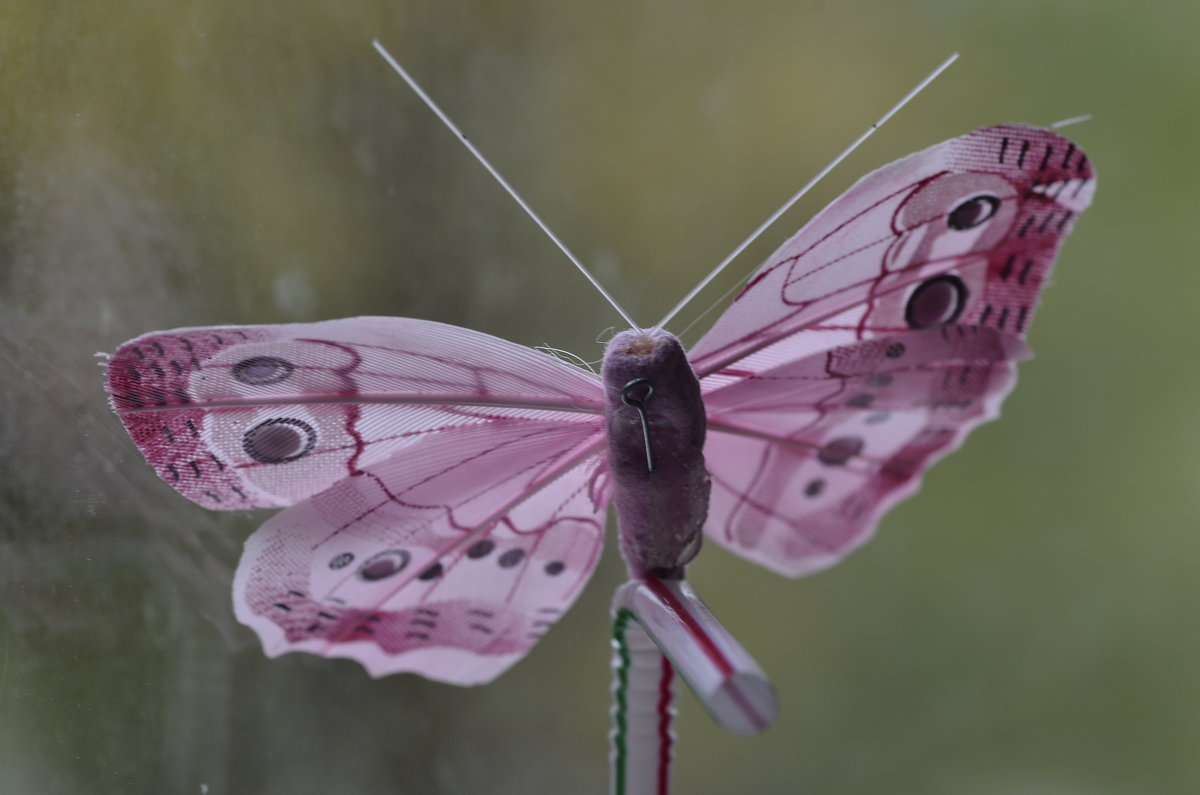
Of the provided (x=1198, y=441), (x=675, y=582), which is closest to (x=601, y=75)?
(x=675, y=582)

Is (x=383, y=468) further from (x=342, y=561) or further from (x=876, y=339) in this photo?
(x=876, y=339)

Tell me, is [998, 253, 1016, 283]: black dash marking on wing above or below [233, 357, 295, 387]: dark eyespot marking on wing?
above

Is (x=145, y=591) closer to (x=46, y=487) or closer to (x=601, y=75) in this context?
(x=46, y=487)

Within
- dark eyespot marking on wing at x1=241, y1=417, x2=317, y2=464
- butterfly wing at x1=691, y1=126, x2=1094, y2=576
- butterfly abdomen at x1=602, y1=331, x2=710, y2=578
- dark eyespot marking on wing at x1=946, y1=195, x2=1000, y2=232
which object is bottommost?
butterfly abdomen at x1=602, y1=331, x2=710, y2=578

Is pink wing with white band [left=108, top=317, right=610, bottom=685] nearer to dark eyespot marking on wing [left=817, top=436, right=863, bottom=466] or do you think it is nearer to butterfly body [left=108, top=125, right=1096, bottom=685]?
butterfly body [left=108, top=125, right=1096, bottom=685]

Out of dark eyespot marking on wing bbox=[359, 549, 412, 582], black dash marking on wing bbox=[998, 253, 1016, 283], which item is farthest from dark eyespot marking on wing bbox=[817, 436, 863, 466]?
dark eyespot marking on wing bbox=[359, 549, 412, 582]

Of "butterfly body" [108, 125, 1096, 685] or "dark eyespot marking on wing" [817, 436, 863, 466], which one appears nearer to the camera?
"butterfly body" [108, 125, 1096, 685]

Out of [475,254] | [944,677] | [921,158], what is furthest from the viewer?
[944,677]

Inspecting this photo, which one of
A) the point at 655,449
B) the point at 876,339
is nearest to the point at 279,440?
the point at 655,449
